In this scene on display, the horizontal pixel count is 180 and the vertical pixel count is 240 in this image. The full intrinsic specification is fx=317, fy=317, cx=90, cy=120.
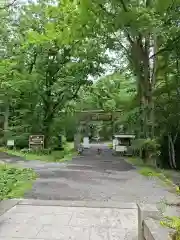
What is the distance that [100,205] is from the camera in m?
5.50

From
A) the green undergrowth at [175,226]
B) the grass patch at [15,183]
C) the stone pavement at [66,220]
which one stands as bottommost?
the stone pavement at [66,220]

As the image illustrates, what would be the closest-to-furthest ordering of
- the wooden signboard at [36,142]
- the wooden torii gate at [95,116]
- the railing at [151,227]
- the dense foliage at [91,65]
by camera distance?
the railing at [151,227] → the dense foliage at [91,65] → the wooden signboard at [36,142] → the wooden torii gate at [95,116]

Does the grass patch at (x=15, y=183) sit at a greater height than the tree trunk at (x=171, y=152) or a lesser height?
lesser

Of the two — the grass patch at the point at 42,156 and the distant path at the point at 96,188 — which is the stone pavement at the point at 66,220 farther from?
the grass patch at the point at 42,156

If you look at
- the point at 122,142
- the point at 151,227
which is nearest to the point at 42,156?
the point at 122,142

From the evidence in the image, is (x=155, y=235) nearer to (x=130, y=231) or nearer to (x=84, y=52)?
(x=130, y=231)

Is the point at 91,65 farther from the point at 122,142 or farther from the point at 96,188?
the point at 96,188

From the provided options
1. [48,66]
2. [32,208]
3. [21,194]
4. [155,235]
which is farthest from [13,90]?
[155,235]

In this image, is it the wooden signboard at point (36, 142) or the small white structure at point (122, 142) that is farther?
the small white structure at point (122, 142)

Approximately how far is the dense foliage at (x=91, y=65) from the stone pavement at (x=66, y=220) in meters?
5.23

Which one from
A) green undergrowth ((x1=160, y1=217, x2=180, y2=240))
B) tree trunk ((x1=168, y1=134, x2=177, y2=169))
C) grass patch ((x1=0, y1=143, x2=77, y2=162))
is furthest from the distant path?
tree trunk ((x1=168, y1=134, x2=177, y2=169))

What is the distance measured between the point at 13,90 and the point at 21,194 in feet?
40.9

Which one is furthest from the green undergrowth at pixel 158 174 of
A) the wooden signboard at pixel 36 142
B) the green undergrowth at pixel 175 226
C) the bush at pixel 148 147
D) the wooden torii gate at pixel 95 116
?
the wooden torii gate at pixel 95 116

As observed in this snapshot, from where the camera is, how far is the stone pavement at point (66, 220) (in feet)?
12.6
